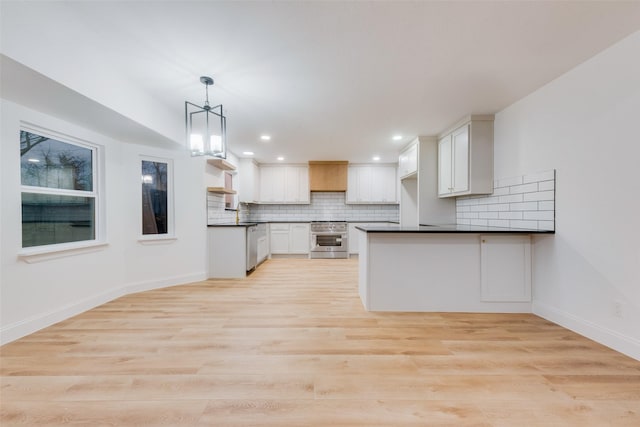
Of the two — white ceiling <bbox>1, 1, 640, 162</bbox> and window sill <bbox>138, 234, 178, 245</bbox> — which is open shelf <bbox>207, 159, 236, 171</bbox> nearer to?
white ceiling <bbox>1, 1, 640, 162</bbox>

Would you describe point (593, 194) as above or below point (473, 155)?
below

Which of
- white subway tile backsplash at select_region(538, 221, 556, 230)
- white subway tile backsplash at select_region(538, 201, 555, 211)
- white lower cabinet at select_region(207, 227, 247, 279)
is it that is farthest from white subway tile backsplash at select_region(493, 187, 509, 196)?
white lower cabinet at select_region(207, 227, 247, 279)

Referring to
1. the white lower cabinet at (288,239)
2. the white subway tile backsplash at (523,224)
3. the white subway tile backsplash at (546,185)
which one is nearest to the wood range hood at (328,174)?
the white lower cabinet at (288,239)

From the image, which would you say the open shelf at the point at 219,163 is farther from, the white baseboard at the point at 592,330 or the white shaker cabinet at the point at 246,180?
the white baseboard at the point at 592,330

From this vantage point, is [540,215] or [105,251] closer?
[540,215]

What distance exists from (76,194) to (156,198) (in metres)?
0.90

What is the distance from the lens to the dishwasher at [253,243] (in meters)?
4.24

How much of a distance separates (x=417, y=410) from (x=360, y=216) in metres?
5.28

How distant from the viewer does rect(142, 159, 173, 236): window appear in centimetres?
344

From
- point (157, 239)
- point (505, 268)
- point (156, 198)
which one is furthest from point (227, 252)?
point (505, 268)

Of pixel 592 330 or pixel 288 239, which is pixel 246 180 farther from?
pixel 592 330

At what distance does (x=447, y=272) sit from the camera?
2.65 m

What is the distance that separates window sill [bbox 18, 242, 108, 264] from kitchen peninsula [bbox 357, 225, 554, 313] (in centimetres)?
306

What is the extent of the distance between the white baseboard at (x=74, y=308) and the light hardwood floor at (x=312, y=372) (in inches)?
3.6
